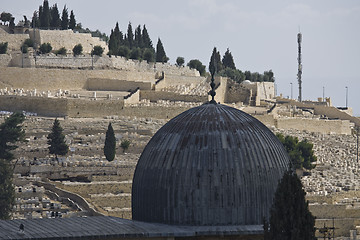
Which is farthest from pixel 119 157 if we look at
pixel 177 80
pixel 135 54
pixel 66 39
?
pixel 135 54

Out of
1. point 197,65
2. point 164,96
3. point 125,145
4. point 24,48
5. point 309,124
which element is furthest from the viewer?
point 197,65

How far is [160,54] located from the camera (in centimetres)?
8812

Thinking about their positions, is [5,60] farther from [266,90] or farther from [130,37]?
[266,90]

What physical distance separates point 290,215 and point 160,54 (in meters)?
63.5

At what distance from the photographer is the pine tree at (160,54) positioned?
288ft

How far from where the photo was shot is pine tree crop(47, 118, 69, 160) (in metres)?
59.8

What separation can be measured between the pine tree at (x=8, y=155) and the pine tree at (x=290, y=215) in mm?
22595

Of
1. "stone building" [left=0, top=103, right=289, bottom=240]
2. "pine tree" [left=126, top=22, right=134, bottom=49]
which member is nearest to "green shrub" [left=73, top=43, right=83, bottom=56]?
"pine tree" [left=126, top=22, right=134, bottom=49]

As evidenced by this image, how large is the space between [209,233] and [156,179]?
1469mm

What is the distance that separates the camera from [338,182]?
208 ft

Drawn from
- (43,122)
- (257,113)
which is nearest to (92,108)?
(43,122)

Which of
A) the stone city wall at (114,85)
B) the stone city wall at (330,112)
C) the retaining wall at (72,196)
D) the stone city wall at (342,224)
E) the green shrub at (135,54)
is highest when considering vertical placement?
the green shrub at (135,54)

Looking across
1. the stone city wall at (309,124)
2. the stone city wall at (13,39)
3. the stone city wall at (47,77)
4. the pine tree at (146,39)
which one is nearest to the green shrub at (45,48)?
the stone city wall at (13,39)

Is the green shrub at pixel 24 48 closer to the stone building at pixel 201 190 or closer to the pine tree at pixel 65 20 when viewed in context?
the pine tree at pixel 65 20
